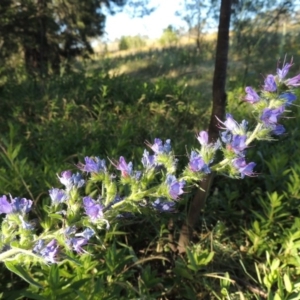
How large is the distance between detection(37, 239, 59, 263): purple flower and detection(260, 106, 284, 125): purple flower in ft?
1.94

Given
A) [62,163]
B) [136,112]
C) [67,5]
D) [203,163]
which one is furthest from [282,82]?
[67,5]

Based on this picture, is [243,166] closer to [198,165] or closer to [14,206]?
[198,165]

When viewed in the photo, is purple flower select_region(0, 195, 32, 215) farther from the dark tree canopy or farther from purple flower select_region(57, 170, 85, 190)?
the dark tree canopy

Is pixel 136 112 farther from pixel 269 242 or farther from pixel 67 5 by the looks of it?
pixel 67 5

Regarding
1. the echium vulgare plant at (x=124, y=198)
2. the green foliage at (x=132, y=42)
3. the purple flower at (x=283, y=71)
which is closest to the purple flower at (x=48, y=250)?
the echium vulgare plant at (x=124, y=198)

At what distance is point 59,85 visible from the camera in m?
5.63

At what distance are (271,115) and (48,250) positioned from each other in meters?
0.62

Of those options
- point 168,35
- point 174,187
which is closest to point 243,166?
point 174,187

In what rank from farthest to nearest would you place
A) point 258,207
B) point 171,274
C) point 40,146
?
point 40,146
point 258,207
point 171,274

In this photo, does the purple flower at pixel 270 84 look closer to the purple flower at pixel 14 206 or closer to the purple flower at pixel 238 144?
the purple flower at pixel 238 144

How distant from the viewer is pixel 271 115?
1.11m

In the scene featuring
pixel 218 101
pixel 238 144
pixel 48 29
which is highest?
pixel 238 144

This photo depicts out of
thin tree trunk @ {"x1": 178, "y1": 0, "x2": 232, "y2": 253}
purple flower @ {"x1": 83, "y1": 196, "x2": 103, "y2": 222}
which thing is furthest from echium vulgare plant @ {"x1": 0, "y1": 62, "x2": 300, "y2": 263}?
thin tree trunk @ {"x1": 178, "y1": 0, "x2": 232, "y2": 253}

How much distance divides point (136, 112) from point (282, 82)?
11.0ft
